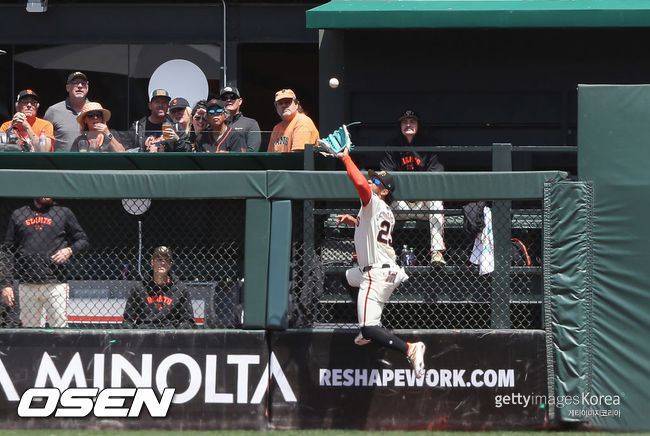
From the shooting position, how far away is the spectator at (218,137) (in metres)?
9.73

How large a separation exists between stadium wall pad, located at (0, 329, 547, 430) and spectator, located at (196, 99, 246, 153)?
301cm

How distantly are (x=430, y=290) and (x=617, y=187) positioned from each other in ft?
4.91

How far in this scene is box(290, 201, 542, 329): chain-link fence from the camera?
283 inches

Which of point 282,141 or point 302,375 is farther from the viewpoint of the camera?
point 282,141

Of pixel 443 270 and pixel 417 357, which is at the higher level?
pixel 443 270

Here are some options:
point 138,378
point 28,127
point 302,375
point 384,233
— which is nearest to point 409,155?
point 384,233

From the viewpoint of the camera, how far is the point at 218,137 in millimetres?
9820

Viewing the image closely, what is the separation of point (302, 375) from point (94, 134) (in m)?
3.96

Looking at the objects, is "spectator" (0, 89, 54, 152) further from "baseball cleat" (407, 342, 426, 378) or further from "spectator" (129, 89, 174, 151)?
"baseball cleat" (407, 342, 426, 378)

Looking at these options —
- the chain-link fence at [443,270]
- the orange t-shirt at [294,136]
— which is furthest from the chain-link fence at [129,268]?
the orange t-shirt at [294,136]

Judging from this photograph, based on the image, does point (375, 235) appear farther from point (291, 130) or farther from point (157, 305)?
point (291, 130)

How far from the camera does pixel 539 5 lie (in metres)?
10.9

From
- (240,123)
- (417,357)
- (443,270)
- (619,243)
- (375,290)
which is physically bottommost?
(417,357)

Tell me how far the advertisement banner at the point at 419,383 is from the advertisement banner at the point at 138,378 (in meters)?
0.19
